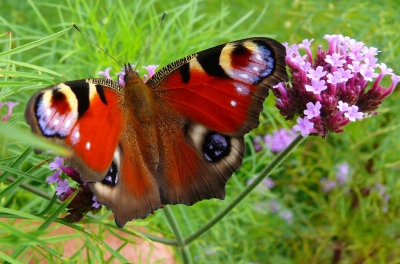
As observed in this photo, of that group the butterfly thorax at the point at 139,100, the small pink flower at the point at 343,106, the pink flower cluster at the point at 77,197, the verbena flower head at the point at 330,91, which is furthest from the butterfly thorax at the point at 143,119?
the small pink flower at the point at 343,106

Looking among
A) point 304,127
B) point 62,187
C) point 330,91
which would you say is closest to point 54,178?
point 62,187

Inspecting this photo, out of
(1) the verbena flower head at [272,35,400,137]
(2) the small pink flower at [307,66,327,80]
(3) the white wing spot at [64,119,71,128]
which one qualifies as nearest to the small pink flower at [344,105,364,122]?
(1) the verbena flower head at [272,35,400,137]

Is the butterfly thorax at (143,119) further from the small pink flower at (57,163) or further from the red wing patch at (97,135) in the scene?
the small pink flower at (57,163)

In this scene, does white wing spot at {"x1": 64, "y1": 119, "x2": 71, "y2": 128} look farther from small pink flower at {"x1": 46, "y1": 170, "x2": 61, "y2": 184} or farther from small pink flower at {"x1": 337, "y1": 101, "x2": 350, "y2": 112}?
small pink flower at {"x1": 337, "y1": 101, "x2": 350, "y2": 112}

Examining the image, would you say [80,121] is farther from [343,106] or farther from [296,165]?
[296,165]

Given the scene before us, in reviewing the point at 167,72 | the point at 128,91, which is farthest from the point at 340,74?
the point at 128,91
